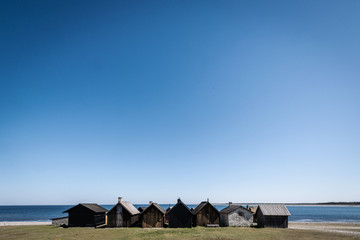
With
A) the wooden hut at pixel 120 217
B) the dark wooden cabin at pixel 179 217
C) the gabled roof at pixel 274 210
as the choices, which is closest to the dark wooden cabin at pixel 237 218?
the gabled roof at pixel 274 210

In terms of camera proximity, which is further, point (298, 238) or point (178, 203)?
point (178, 203)

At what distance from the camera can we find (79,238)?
107ft

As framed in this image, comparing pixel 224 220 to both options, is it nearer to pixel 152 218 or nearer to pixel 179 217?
pixel 179 217

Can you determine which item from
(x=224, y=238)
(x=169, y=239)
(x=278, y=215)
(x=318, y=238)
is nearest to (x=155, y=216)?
(x=169, y=239)

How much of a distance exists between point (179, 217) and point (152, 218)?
216 inches

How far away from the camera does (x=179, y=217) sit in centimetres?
4522

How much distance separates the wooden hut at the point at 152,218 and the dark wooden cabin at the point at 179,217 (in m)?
2.07

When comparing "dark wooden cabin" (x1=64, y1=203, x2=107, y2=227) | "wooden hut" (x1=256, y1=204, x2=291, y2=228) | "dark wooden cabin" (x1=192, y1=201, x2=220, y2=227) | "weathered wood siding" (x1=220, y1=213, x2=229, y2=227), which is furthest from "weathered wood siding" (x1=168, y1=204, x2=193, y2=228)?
"dark wooden cabin" (x1=64, y1=203, x2=107, y2=227)

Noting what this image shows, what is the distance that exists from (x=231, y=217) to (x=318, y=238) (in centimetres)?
1724

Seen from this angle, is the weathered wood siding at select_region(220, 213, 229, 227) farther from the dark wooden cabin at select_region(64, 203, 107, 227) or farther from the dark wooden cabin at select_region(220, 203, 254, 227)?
the dark wooden cabin at select_region(64, 203, 107, 227)

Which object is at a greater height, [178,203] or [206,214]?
[178,203]

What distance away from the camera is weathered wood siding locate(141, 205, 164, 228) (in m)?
45.3

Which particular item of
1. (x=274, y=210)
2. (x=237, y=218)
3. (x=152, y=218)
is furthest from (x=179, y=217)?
(x=274, y=210)

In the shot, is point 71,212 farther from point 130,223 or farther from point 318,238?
point 318,238
